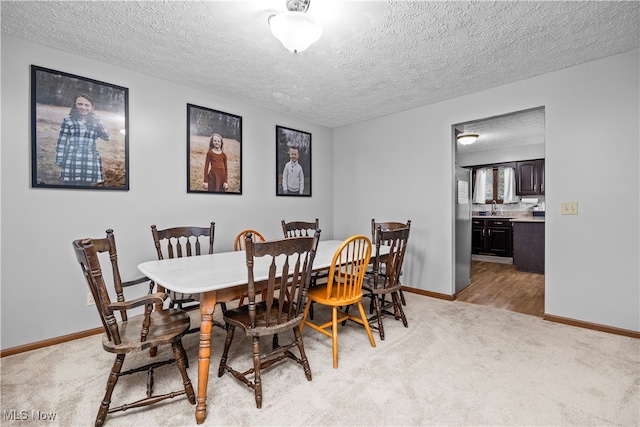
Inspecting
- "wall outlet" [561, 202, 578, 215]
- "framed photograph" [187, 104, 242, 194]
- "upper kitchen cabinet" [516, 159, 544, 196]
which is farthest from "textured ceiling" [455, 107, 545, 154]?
"framed photograph" [187, 104, 242, 194]

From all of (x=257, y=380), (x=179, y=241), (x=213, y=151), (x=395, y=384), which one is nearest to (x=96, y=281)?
(x=257, y=380)

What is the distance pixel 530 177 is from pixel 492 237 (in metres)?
1.41

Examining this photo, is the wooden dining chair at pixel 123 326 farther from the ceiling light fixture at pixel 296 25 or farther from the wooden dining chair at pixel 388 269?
the ceiling light fixture at pixel 296 25

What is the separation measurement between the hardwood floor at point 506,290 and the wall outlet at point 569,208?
1.08 metres

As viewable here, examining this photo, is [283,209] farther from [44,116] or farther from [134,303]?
[134,303]

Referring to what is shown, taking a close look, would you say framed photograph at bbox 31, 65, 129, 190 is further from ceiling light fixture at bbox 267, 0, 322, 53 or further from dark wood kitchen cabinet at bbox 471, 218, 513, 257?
dark wood kitchen cabinet at bbox 471, 218, 513, 257

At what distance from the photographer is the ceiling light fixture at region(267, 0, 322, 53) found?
1772 mm

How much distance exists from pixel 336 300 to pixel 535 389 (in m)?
1.32

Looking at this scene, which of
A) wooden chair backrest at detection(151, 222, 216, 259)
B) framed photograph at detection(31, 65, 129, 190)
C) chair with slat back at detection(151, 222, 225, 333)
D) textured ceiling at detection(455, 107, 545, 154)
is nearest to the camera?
chair with slat back at detection(151, 222, 225, 333)

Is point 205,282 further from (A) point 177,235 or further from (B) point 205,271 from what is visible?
(A) point 177,235

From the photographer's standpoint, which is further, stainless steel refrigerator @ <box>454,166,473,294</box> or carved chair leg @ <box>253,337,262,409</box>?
stainless steel refrigerator @ <box>454,166,473,294</box>

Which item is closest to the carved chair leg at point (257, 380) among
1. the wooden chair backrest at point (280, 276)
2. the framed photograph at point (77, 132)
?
the wooden chair backrest at point (280, 276)

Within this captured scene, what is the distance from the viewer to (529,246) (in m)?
5.09

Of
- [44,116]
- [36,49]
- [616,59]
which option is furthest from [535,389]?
[36,49]
